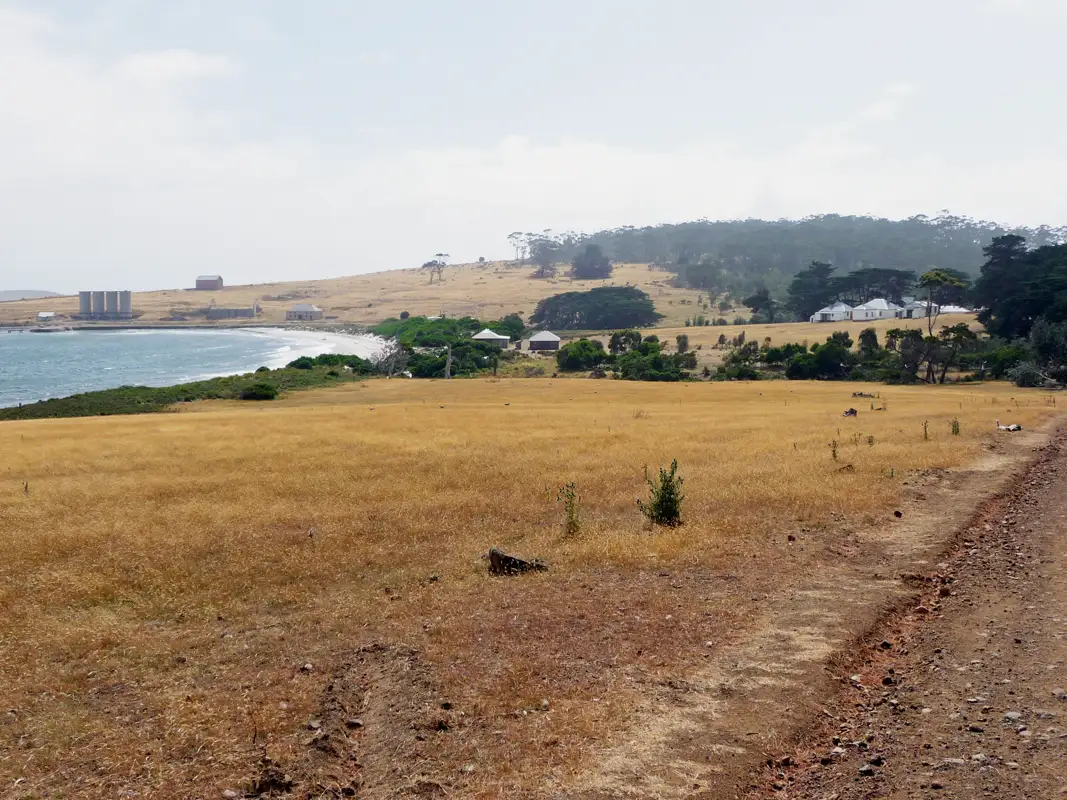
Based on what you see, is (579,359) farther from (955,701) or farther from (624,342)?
(955,701)

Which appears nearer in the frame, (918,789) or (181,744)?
(918,789)

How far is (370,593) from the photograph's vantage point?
43.8 feet

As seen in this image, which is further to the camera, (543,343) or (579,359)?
(543,343)

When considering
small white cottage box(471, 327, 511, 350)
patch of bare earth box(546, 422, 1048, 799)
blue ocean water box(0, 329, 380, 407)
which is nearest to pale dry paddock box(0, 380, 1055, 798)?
patch of bare earth box(546, 422, 1048, 799)

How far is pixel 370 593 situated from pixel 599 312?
132387 millimetres

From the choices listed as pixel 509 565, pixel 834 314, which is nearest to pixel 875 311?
pixel 834 314

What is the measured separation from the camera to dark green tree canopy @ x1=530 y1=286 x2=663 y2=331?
468ft

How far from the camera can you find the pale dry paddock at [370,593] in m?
8.55

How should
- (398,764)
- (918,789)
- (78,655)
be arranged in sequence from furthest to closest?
(78,655)
(398,764)
(918,789)

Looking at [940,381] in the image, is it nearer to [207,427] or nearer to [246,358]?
[207,427]

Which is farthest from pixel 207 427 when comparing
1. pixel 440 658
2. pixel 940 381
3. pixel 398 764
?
pixel 940 381

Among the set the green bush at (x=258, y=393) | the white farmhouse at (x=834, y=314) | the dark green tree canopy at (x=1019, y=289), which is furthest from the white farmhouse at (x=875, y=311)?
the green bush at (x=258, y=393)

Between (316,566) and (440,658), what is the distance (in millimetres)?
4848

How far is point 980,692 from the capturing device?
331 inches
